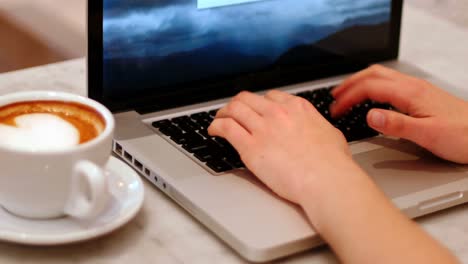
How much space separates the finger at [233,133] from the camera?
2.51ft

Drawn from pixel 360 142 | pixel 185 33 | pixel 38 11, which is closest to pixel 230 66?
pixel 185 33

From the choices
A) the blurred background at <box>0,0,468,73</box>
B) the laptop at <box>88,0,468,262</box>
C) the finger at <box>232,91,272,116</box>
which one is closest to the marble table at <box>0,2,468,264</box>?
the laptop at <box>88,0,468,262</box>

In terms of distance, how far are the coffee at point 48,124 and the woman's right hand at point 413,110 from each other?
11.2 inches

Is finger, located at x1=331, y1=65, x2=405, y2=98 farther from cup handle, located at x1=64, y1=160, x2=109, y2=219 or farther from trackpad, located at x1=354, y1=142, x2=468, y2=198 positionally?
cup handle, located at x1=64, y1=160, x2=109, y2=219

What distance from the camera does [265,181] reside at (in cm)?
73

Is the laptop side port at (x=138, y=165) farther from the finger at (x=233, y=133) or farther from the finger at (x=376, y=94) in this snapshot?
the finger at (x=376, y=94)

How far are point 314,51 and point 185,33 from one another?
201 millimetres

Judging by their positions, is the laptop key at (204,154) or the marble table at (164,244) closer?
the marble table at (164,244)

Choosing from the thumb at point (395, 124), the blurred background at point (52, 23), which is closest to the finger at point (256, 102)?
the thumb at point (395, 124)

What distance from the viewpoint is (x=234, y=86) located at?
3.14ft

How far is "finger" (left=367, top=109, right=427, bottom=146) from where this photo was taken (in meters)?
0.79

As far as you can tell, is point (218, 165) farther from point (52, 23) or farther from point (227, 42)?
point (52, 23)

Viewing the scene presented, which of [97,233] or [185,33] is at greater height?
[185,33]

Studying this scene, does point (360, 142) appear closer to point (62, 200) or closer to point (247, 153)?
point (247, 153)
